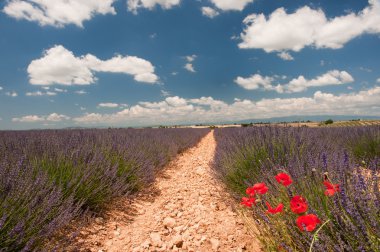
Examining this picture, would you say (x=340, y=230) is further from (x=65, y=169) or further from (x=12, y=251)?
(x=65, y=169)

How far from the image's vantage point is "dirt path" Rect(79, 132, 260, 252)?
2367 mm

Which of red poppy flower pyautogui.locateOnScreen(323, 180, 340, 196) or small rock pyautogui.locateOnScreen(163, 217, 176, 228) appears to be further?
small rock pyautogui.locateOnScreen(163, 217, 176, 228)

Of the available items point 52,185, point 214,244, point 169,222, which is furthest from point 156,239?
point 52,185

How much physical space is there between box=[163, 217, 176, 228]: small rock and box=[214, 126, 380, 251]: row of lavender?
879 millimetres

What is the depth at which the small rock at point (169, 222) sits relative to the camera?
2.87 metres

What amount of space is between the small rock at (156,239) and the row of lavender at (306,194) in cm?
96

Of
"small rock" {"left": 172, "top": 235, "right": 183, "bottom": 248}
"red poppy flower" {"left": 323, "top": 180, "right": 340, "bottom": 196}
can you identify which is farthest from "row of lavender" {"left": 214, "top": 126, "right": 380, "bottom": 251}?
"small rock" {"left": 172, "top": 235, "right": 183, "bottom": 248}

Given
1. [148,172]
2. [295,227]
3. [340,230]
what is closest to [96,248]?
[295,227]

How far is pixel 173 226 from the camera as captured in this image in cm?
286

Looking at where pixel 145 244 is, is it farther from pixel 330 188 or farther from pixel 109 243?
pixel 330 188

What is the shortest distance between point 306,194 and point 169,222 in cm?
163

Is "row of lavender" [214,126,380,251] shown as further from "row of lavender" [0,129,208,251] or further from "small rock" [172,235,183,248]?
"row of lavender" [0,129,208,251]

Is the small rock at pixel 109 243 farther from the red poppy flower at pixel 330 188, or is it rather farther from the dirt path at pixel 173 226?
the red poppy flower at pixel 330 188


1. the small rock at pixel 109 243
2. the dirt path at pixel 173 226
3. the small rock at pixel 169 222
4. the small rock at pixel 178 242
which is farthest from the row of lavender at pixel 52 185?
the small rock at pixel 178 242
